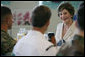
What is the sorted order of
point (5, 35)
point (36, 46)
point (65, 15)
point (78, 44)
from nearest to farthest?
1. point (78, 44)
2. point (36, 46)
3. point (5, 35)
4. point (65, 15)

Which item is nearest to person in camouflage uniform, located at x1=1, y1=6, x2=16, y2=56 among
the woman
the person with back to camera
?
the person with back to camera

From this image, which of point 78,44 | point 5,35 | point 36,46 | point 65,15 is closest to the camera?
point 78,44

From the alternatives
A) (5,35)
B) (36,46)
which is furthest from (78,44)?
(5,35)

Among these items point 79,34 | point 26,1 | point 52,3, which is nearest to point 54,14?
point 52,3

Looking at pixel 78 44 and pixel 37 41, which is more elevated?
pixel 78 44

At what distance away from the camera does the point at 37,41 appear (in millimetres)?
1078

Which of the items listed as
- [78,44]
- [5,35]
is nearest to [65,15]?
[5,35]

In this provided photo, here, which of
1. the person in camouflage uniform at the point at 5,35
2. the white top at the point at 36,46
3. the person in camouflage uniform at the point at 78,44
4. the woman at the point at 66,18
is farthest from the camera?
the woman at the point at 66,18

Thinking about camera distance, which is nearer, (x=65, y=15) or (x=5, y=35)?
(x=5, y=35)

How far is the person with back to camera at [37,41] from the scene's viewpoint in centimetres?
107

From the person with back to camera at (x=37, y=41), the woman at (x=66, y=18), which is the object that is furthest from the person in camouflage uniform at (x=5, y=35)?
the woman at (x=66, y=18)

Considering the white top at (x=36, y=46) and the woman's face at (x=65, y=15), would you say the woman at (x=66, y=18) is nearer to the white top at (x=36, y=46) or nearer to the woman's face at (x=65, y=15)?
the woman's face at (x=65, y=15)

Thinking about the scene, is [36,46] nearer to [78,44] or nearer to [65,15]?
[78,44]

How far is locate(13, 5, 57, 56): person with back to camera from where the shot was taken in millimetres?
1071
